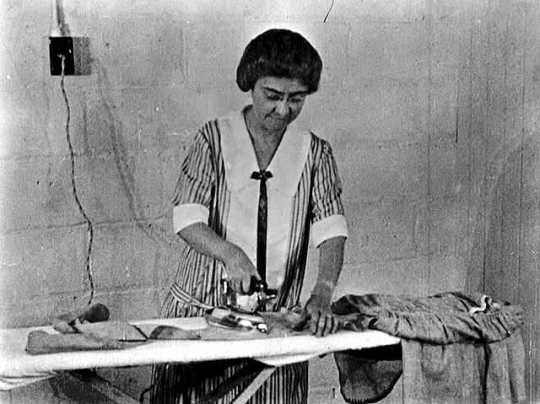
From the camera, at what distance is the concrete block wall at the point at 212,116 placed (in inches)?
71.6

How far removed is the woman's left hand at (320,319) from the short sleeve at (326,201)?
13 cm

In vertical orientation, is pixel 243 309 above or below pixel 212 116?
below

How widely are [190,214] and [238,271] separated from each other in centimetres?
14

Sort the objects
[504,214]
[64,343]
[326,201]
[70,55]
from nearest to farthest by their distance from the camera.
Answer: [64,343] → [70,55] → [326,201] → [504,214]

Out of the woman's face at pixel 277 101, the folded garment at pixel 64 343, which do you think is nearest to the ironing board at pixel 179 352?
the folded garment at pixel 64 343

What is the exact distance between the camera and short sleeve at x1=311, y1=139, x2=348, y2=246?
6.46 feet

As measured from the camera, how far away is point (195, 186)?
1.90 m

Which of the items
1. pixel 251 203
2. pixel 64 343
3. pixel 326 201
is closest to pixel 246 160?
pixel 251 203

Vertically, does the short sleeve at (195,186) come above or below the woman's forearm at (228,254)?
above

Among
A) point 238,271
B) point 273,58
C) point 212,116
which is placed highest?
point 273,58

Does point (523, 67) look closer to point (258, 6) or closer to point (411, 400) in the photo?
point (258, 6)

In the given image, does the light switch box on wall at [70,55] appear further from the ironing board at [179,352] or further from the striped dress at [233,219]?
the ironing board at [179,352]

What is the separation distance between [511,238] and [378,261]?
0.32 meters

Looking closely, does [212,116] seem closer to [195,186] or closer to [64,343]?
[195,186]
